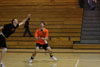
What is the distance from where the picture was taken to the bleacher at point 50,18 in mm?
Result: 12078

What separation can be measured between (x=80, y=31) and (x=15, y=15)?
431 centimetres

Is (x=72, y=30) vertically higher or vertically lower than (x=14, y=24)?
lower

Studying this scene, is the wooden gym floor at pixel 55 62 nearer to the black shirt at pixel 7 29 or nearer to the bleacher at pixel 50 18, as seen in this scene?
the black shirt at pixel 7 29

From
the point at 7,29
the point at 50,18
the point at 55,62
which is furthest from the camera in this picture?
the point at 50,18

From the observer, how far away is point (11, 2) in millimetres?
14859

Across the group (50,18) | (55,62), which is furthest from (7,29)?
(50,18)

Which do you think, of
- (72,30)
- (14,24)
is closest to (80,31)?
(72,30)

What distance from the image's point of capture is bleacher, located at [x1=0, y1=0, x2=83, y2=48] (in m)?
12.1

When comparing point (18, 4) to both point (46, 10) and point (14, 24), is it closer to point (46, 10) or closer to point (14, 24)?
point (46, 10)

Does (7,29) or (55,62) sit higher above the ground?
(7,29)

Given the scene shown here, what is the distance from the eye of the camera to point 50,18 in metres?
13.4

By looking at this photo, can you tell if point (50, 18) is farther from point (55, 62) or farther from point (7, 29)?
point (7, 29)

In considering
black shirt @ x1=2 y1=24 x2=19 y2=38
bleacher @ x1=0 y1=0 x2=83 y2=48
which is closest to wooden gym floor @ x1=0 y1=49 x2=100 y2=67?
black shirt @ x1=2 y1=24 x2=19 y2=38

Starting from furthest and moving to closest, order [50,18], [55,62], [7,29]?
[50,18]
[55,62]
[7,29]
